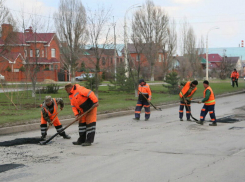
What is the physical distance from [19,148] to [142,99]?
20.6 ft

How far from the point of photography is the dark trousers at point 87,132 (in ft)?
30.1

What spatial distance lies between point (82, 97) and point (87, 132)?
33.6 inches

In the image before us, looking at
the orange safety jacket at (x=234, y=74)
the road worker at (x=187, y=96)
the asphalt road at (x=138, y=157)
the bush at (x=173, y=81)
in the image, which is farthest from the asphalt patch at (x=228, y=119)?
the orange safety jacket at (x=234, y=74)

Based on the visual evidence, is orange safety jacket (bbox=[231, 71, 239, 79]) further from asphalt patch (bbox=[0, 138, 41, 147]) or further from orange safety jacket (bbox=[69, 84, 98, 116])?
orange safety jacket (bbox=[69, 84, 98, 116])

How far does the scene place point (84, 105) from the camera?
914 cm

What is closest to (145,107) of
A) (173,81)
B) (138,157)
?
(138,157)

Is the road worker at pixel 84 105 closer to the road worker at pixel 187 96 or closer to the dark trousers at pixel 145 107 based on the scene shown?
the dark trousers at pixel 145 107

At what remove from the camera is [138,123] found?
13.5 meters

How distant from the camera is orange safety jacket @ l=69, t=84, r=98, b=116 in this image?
9031 millimetres

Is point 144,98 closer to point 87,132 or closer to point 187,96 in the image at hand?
point 187,96

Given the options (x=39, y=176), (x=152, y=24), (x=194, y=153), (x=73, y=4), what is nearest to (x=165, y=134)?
Answer: (x=194, y=153)

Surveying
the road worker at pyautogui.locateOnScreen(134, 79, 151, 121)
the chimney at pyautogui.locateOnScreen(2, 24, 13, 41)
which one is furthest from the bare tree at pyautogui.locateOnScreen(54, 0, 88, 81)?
the road worker at pyautogui.locateOnScreen(134, 79, 151, 121)

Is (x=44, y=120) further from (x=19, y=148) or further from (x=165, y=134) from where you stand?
(x=165, y=134)

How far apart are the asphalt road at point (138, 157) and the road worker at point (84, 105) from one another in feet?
0.94
